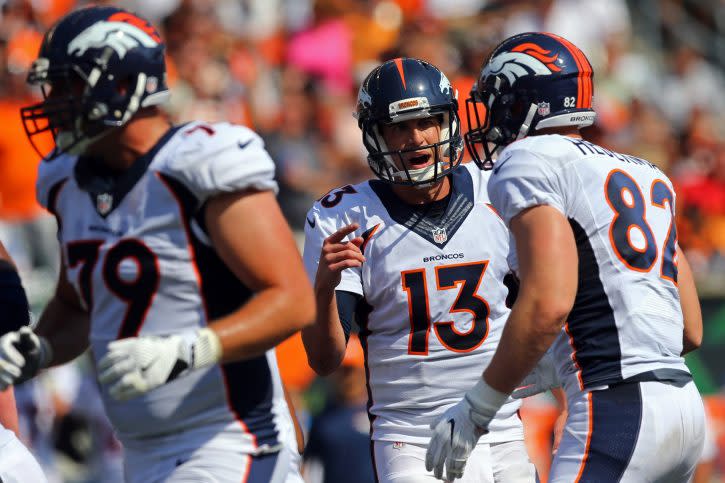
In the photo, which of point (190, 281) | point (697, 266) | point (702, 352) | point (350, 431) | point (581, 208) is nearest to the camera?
point (190, 281)

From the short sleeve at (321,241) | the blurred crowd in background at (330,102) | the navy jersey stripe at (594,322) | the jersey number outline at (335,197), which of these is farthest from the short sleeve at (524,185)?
the blurred crowd in background at (330,102)

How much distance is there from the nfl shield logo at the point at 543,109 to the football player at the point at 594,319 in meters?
0.18

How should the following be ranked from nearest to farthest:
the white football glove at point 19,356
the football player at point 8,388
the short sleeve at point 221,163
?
the short sleeve at point 221,163 < the white football glove at point 19,356 < the football player at point 8,388

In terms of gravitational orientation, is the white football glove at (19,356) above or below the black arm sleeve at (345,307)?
above

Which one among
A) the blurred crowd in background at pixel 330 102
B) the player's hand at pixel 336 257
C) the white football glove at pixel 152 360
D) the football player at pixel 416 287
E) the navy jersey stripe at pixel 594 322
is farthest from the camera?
the blurred crowd in background at pixel 330 102

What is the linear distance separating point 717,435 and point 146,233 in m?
6.61

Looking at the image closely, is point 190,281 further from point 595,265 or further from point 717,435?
point 717,435

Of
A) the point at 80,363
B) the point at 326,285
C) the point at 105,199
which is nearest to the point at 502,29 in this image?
the point at 80,363

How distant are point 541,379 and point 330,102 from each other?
6192 millimetres

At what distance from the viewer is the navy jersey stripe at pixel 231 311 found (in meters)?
3.33

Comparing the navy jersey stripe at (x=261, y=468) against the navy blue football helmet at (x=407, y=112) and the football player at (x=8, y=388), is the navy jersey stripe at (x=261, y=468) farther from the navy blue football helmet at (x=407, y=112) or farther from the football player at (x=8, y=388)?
the navy blue football helmet at (x=407, y=112)

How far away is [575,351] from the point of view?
3873 millimetres

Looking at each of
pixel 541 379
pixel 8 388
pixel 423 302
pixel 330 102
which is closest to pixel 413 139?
pixel 423 302

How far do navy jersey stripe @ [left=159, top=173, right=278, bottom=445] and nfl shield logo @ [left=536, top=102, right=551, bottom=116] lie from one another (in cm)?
135
